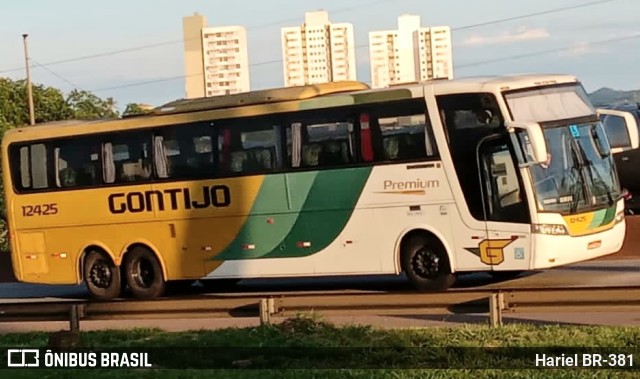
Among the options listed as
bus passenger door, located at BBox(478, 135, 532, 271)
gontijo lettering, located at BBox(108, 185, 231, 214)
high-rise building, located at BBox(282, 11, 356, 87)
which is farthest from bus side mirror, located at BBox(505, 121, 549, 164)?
high-rise building, located at BBox(282, 11, 356, 87)

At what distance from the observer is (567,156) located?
18.2 metres

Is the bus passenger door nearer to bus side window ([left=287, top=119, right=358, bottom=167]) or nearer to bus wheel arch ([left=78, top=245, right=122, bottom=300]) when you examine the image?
bus side window ([left=287, top=119, right=358, bottom=167])

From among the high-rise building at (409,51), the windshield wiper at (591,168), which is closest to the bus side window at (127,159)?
the windshield wiper at (591,168)

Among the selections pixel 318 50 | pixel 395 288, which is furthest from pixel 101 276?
pixel 318 50

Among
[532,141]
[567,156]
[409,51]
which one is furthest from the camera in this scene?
[409,51]

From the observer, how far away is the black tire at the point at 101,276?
871 inches

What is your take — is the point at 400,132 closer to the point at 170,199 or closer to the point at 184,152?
the point at 184,152

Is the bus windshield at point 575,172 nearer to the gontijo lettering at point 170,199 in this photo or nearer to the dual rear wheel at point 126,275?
the gontijo lettering at point 170,199

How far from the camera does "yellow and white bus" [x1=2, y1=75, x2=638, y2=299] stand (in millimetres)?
18141

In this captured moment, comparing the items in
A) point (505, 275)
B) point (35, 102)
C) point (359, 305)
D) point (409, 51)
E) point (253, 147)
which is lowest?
point (505, 275)

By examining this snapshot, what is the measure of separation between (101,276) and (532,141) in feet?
29.4

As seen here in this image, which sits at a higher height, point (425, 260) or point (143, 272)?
point (425, 260)

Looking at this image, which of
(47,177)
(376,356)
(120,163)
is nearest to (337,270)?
(120,163)

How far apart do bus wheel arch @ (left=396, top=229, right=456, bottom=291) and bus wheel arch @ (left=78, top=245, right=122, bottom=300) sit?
18.9 feet
